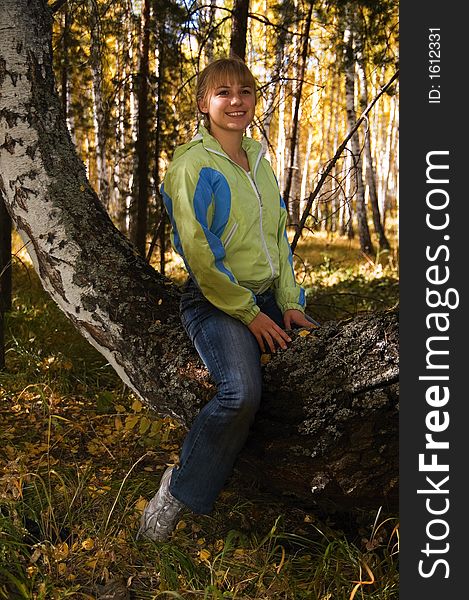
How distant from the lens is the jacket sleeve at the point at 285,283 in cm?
299

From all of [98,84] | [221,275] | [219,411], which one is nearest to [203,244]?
[221,275]

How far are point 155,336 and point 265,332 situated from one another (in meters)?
0.54

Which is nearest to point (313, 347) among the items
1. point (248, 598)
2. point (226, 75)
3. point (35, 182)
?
point (248, 598)

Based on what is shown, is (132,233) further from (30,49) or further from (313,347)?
(313,347)

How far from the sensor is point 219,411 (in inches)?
101

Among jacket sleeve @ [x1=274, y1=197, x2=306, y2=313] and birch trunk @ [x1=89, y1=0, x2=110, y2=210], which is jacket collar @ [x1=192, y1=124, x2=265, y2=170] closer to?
jacket sleeve @ [x1=274, y1=197, x2=306, y2=313]

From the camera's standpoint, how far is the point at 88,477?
3199 millimetres

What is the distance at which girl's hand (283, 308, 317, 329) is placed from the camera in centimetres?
296

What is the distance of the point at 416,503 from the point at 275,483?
644mm

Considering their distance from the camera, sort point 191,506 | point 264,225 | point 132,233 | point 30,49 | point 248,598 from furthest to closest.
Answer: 1. point 132,233
2. point 30,49
3. point 264,225
4. point 191,506
5. point 248,598

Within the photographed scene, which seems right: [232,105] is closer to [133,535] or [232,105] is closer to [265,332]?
[265,332]

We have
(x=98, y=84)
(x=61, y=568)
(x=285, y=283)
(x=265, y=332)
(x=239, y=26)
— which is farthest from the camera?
(x=98, y=84)

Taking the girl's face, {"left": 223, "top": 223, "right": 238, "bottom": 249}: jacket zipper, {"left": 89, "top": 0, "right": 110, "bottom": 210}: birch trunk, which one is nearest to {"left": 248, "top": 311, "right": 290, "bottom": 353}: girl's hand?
{"left": 223, "top": 223, "right": 238, "bottom": 249}: jacket zipper

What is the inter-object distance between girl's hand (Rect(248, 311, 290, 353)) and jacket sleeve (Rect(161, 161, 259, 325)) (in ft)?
0.10
